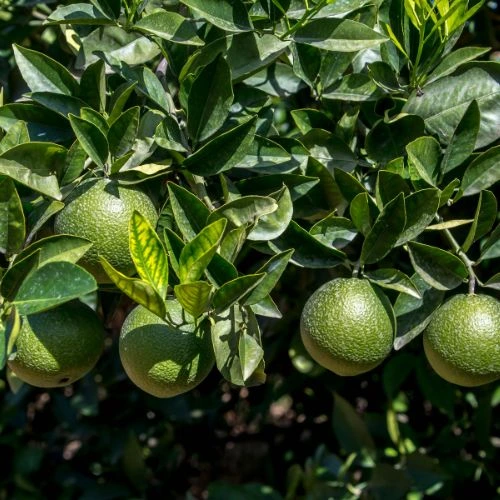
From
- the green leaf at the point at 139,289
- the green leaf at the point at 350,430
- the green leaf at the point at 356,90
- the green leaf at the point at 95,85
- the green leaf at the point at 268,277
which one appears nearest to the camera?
the green leaf at the point at 139,289

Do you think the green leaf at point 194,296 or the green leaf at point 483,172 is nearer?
the green leaf at point 194,296

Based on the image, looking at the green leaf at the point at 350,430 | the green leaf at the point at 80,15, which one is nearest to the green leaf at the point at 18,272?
the green leaf at the point at 80,15

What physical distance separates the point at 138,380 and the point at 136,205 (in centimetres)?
20

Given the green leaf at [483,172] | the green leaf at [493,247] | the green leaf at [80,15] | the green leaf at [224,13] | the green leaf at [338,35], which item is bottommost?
the green leaf at [493,247]

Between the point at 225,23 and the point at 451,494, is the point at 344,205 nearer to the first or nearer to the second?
the point at 225,23

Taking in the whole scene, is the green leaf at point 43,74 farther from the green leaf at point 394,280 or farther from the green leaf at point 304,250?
the green leaf at point 394,280

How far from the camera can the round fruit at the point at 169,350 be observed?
3.19 ft

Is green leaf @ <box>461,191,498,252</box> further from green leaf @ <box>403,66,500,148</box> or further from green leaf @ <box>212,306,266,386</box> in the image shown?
green leaf @ <box>212,306,266,386</box>

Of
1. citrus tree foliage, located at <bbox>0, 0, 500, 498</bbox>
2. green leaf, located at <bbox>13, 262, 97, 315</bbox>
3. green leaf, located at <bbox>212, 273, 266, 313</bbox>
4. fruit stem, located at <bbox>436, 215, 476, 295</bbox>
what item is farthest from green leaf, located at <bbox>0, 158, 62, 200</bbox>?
fruit stem, located at <bbox>436, 215, 476, 295</bbox>

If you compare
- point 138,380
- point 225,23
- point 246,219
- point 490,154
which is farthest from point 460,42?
point 138,380

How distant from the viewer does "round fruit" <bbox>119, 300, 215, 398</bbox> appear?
97 cm

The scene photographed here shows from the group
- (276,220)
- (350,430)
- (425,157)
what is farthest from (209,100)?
(350,430)

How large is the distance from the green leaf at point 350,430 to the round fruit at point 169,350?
3.19ft

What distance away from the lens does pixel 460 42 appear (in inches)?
69.8
